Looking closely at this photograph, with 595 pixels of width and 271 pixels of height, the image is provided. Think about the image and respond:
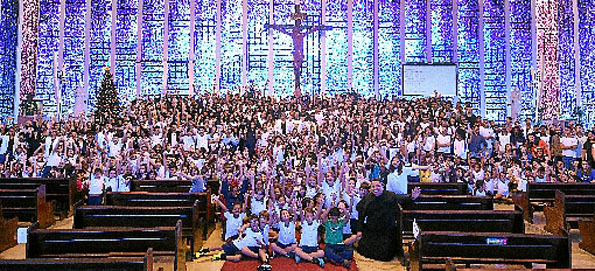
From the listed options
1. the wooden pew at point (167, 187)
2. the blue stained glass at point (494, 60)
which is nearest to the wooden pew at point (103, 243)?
the wooden pew at point (167, 187)

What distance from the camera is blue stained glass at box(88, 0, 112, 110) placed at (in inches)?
1152

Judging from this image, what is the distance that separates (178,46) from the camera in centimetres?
2959

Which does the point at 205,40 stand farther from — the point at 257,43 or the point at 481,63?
the point at 481,63

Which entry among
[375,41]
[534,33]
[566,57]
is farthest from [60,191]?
[566,57]

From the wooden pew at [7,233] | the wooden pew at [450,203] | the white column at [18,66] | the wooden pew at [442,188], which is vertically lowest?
the wooden pew at [7,233]

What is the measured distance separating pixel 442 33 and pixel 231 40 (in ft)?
35.8

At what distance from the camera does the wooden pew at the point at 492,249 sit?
25.4ft

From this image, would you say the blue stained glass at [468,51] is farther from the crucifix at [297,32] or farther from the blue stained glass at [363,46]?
the crucifix at [297,32]

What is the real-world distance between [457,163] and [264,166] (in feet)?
16.2

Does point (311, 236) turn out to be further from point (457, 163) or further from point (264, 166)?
point (457, 163)

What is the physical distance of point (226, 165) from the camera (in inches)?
484

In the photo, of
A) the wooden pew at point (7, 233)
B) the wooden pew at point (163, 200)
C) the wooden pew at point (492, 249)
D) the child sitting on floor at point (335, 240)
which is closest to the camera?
the wooden pew at point (492, 249)

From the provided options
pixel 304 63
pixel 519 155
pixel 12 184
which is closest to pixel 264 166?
pixel 12 184

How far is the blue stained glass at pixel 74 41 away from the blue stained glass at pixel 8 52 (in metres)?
2.49
